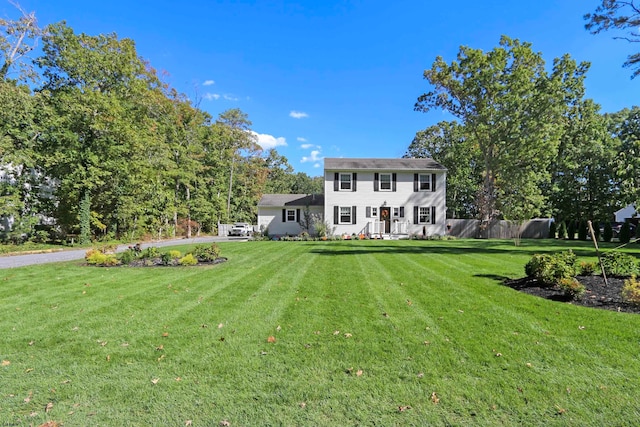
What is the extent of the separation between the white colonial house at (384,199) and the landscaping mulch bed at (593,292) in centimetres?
1690

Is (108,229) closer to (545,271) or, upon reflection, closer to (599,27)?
(545,271)

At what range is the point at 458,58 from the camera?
2392 centimetres

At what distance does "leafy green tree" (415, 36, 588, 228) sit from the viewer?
892 inches

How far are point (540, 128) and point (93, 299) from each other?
2662 cm

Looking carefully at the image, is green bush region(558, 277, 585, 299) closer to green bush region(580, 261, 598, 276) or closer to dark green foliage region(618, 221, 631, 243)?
green bush region(580, 261, 598, 276)

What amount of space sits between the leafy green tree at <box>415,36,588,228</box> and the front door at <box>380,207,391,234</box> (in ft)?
24.3

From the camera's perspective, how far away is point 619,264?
6.63m

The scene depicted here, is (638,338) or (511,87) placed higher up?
(511,87)

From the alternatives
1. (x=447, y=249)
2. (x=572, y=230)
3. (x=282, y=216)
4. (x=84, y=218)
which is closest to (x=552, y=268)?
(x=447, y=249)

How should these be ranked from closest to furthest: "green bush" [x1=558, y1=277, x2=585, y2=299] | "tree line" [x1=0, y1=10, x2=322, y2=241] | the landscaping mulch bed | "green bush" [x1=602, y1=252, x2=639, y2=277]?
the landscaping mulch bed → "green bush" [x1=558, y1=277, x2=585, y2=299] → "green bush" [x1=602, y1=252, x2=639, y2=277] → "tree line" [x1=0, y1=10, x2=322, y2=241]

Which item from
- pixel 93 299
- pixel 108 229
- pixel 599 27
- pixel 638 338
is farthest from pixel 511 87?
pixel 108 229

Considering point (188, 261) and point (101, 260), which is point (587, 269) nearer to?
point (188, 261)

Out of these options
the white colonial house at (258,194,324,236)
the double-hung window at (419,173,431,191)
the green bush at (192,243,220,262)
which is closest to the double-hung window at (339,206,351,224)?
the white colonial house at (258,194,324,236)

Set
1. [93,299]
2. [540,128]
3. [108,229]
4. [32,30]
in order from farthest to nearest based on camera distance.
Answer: [540,128], [108,229], [32,30], [93,299]
